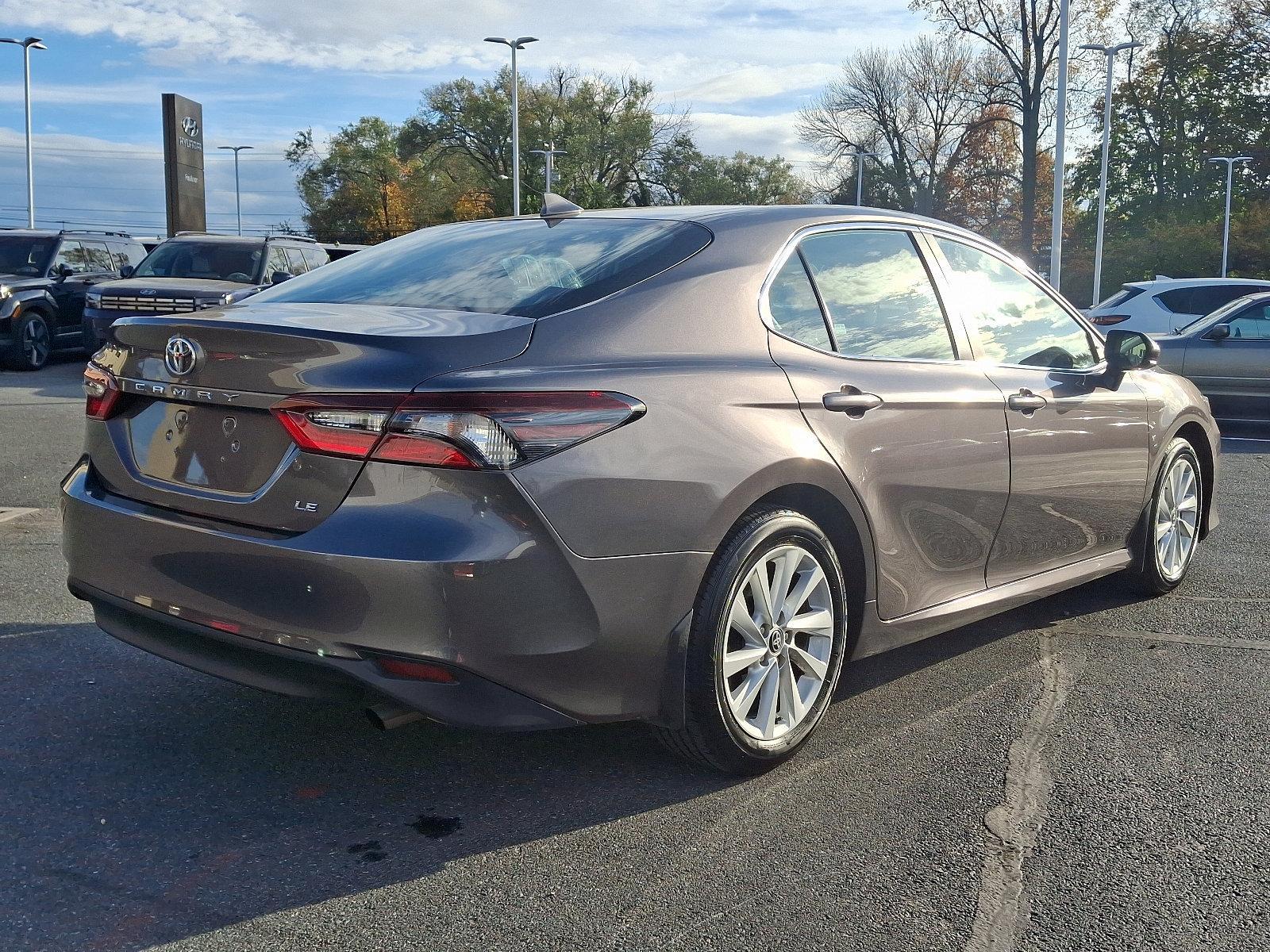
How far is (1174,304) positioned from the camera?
16484mm

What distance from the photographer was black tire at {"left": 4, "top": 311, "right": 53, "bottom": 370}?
16.3 metres

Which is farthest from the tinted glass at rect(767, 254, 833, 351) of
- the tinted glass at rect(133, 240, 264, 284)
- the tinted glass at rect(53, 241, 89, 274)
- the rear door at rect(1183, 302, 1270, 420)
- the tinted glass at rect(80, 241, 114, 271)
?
the tinted glass at rect(80, 241, 114, 271)

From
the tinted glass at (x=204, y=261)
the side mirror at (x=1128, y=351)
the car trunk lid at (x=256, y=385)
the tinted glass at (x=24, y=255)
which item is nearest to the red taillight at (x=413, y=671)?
the car trunk lid at (x=256, y=385)

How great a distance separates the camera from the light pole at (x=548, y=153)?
208 ft

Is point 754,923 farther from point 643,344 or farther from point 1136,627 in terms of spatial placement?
point 1136,627

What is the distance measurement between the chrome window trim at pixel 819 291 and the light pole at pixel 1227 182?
→ 48973 mm

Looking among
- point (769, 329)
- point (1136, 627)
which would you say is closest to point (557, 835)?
point (769, 329)

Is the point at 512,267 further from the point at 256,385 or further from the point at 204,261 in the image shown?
the point at 204,261

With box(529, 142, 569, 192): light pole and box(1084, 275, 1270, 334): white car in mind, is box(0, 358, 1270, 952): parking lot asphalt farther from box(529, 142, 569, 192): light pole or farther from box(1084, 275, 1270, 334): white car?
box(529, 142, 569, 192): light pole

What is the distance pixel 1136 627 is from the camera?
5230 mm

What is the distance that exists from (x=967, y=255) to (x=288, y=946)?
326 cm

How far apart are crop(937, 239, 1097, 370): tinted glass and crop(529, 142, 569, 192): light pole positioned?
5811 centimetres

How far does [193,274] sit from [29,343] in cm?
247

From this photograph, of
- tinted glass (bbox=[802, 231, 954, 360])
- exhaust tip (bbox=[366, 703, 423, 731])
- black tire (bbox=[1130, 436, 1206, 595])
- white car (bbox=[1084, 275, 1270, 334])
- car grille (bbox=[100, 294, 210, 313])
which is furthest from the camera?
white car (bbox=[1084, 275, 1270, 334])
